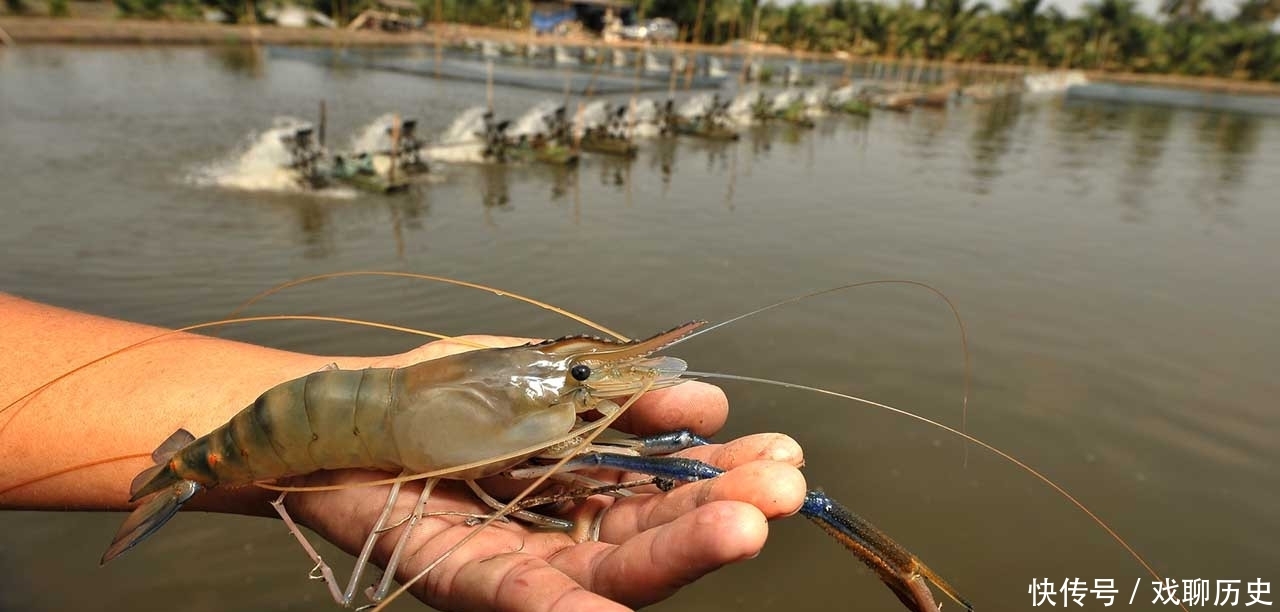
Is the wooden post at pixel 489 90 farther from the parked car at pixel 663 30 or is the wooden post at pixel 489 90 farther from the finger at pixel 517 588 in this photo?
the parked car at pixel 663 30

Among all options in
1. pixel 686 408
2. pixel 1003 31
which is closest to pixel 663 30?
pixel 1003 31

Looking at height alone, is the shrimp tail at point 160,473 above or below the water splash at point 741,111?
below

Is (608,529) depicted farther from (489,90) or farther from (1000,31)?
(1000,31)

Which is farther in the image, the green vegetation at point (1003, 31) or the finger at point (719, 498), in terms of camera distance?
the green vegetation at point (1003, 31)

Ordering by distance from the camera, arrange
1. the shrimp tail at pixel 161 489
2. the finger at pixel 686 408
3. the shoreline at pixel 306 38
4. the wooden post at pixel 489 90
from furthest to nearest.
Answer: the shoreline at pixel 306 38, the wooden post at pixel 489 90, the finger at pixel 686 408, the shrimp tail at pixel 161 489

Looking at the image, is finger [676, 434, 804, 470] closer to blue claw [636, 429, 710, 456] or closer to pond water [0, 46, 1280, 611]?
blue claw [636, 429, 710, 456]

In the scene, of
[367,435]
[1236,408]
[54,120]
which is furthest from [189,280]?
[54,120]

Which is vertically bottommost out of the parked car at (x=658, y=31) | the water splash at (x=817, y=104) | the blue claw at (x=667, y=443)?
the blue claw at (x=667, y=443)

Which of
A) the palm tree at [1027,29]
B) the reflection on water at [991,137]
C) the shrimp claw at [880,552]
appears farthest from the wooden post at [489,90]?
the palm tree at [1027,29]

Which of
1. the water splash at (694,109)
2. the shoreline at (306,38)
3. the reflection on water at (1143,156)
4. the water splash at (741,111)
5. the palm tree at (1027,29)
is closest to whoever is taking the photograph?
the reflection on water at (1143,156)
